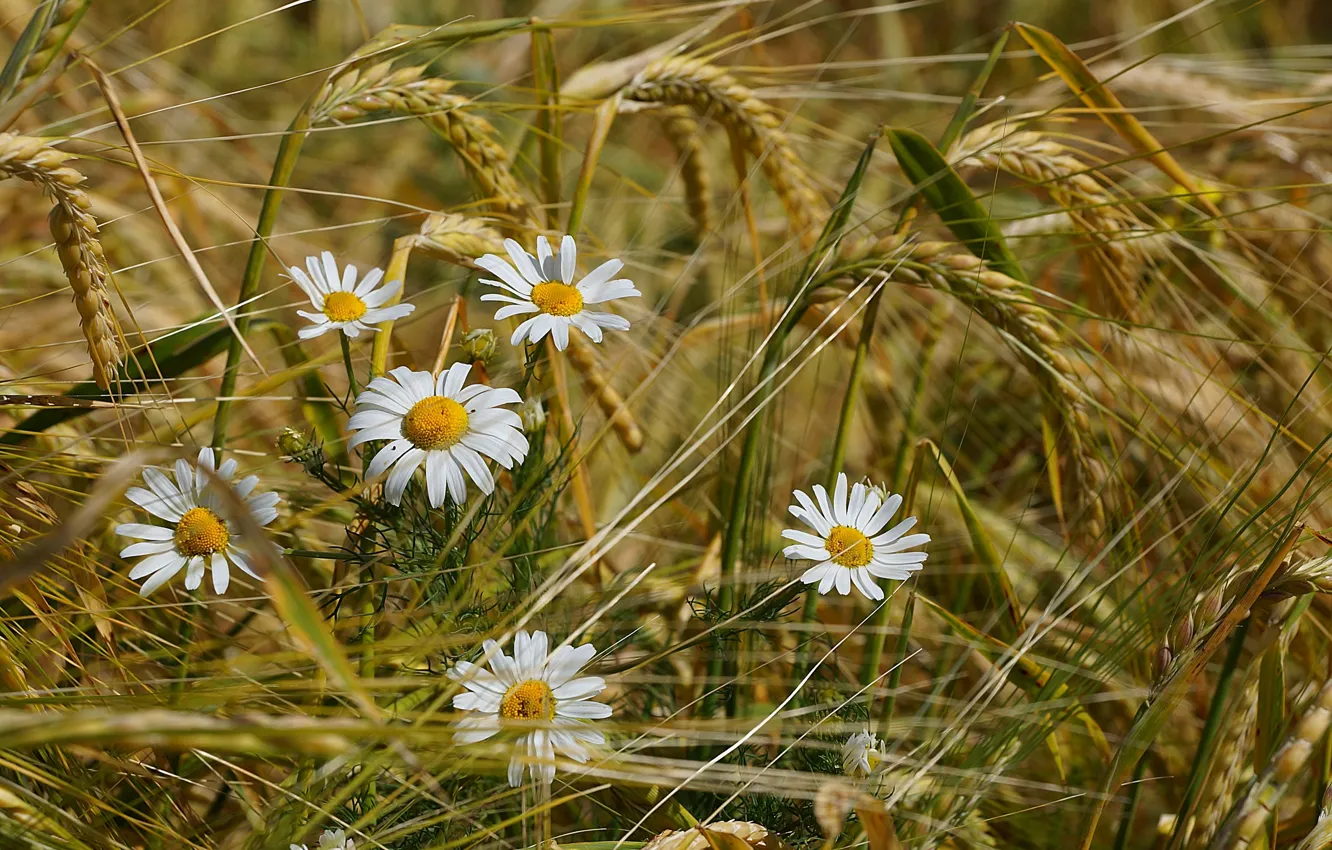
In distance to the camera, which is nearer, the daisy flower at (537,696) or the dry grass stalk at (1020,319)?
the daisy flower at (537,696)

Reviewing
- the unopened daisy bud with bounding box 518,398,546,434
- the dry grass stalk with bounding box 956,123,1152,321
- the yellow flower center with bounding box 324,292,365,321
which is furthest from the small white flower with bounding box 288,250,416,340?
the dry grass stalk with bounding box 956,123,1152,321

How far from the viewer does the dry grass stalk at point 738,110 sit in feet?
2.83

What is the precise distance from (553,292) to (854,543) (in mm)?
259

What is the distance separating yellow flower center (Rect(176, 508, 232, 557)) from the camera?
0.59 meters

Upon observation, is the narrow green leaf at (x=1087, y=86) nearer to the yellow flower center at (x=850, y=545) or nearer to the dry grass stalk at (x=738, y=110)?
the dry grass stalk at (x=738, y=110)

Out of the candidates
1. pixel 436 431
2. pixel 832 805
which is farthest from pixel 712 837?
pixel 436 431

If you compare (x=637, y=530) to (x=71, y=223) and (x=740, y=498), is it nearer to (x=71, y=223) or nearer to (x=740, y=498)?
(x=740, y=498)

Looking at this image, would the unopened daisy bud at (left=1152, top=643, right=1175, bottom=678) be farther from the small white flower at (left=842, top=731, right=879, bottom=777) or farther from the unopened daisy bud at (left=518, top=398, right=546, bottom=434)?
the unopened daisy bud at (left=518, top=398, right=546, bottom=434)

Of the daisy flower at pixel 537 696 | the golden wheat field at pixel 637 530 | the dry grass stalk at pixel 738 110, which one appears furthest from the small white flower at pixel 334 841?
the dry grass stalk at pixel 738 110

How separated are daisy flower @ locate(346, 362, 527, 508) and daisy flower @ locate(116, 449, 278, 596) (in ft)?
0.32

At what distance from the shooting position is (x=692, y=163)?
1025 millimetres

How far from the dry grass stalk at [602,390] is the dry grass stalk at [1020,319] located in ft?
0.76


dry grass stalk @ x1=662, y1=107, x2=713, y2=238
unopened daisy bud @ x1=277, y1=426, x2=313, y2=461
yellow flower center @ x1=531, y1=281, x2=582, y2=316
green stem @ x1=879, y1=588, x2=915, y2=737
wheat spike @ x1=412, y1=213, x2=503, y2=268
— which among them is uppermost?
dry grass stalk @ x1=662, y1=107, x2=713, y2=238

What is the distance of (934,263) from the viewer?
2.38ft
